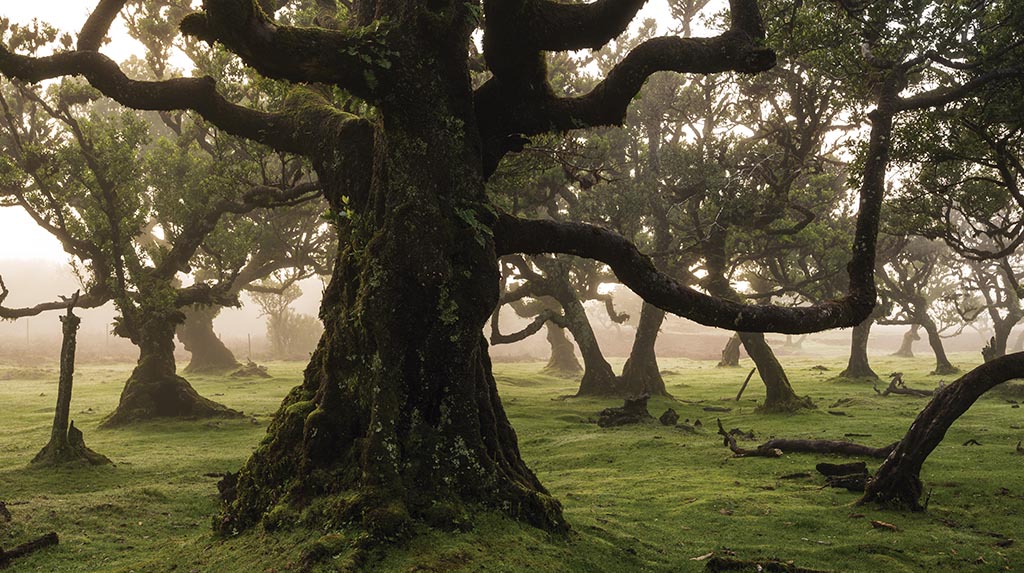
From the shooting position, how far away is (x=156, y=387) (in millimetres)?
21219

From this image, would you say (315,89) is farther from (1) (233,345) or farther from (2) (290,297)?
(1) (233,345)

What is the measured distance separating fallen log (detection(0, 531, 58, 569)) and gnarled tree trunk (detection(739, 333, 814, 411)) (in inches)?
752

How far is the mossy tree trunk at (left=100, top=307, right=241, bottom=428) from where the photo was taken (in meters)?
20.8

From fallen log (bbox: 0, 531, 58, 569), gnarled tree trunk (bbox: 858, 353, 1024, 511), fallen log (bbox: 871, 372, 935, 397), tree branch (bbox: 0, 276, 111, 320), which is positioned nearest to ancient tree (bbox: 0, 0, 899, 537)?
gnarled tree trunk (bbox: 858, 353, 1024, 511)

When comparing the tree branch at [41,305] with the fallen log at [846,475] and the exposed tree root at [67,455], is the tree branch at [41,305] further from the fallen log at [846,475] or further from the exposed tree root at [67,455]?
the fallen log at [846,475]

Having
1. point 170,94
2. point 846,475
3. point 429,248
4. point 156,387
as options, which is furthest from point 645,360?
point 170,94

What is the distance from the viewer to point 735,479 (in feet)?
40.2

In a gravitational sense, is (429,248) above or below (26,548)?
above

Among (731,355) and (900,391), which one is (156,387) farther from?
(731,355)

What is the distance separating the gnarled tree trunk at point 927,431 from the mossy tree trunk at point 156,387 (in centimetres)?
1925

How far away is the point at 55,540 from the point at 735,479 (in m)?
11.2

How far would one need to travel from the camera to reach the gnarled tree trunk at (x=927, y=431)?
9.02 metres

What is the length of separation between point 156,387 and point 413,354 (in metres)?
17.7

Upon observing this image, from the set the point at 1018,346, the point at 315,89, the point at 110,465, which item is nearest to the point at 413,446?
the point at 315,89
